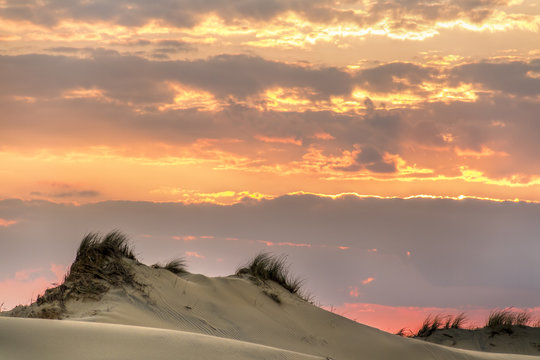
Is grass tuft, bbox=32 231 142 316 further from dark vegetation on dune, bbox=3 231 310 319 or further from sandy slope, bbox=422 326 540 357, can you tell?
sandy slope, bbox=422 326 540 357

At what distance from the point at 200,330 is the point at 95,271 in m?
2.12

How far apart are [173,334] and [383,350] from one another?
6194 millimetres

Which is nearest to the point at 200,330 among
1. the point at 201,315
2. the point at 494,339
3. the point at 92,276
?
the point at 201,315

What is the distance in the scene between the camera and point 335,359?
1191cm

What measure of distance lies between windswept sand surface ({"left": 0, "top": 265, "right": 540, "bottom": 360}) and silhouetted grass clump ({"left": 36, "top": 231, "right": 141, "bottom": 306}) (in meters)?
0.24

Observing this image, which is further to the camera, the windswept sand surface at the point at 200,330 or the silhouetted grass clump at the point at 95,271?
the silhouetted grass clump at the point at 95,271

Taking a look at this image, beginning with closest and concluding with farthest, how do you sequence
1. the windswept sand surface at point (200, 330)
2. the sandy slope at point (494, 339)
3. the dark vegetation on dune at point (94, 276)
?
the windswept sand surface at point (200, 330) < the dark vegetation on dune at point (94, 276) < the sandy slope at point (494, 339)

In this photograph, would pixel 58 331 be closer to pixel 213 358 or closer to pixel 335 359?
pixel 213 358

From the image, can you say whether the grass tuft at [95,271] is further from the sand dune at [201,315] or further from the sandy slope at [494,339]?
the sandy slope at [494,339]

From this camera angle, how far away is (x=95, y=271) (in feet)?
37.6

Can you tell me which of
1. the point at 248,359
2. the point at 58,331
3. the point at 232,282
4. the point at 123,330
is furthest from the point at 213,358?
the point at 232,282

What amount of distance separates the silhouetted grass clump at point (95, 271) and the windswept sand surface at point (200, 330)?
0.79 ft

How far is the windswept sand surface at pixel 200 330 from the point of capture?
22.3 feet

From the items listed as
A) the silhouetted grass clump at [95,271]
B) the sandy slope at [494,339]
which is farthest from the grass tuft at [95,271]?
the sandy slope at [494,339]
